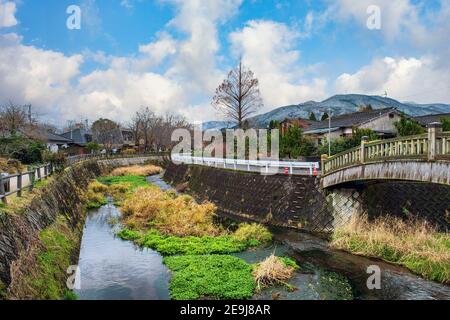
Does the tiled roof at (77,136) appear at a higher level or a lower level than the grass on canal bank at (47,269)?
higher

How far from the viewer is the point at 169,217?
21078mm

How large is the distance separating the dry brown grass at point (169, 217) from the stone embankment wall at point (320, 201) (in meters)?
3.09

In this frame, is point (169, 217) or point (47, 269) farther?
point (169, 217)

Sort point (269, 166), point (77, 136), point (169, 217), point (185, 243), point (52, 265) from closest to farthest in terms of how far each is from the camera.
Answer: point (52, 265)
point (185, 243)
point (169, 217)
point (269, 166)
point (77, 136)

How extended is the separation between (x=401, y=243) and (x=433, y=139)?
4.53 metres

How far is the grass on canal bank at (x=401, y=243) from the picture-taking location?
12.8 metres

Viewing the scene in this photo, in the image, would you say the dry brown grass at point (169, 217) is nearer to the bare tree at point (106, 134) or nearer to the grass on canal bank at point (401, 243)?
the grass on canal bank at point (401, 243)

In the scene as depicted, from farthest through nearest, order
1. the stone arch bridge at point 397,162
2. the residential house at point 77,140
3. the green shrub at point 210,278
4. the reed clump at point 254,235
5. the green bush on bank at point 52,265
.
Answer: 1. the residential house at point 77,140
2. the reed clump at point 254,235
3. the stone arch bridge at point 397,162
4. the green shrub at point 210,278
5. the green bush on bank at point 52,265

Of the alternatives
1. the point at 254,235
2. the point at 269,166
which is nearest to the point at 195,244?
the point at 254,235

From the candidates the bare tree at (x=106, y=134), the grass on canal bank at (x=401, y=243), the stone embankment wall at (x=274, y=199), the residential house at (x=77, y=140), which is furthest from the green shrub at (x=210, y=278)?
the bare tree at (x=106, y=134)

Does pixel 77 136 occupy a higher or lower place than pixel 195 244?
higher

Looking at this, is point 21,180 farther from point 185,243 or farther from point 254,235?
point 254,235
